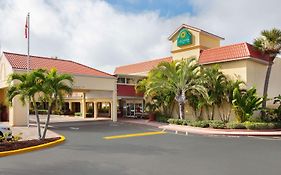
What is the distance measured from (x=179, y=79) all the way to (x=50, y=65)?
42.5 ft

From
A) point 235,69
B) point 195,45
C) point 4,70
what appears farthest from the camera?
point 195,45

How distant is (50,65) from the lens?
28.4m

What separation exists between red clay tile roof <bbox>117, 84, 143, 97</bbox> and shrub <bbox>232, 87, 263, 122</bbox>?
13532 mm

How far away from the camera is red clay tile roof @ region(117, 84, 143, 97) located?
108 ft

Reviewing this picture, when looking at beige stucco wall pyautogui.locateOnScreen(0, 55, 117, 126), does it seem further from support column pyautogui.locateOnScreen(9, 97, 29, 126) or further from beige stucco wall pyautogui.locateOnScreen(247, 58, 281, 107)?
beige stucco wall pyautogui.locateOnScreen(247, 58, 281, 107)

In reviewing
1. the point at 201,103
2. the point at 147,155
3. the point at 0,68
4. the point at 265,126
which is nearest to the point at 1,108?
the point at 0,68

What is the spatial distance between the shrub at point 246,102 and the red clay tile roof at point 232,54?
378 centimetres

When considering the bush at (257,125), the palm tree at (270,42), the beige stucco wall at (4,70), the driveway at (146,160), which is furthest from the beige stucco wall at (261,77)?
the beige stucco wall at (4,70)

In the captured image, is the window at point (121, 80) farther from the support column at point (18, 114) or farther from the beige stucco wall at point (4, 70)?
the beige stucco wall at point (4, 70)

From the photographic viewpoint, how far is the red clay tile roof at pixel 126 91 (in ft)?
108

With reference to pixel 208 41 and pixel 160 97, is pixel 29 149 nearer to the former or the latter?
pixel 160 97

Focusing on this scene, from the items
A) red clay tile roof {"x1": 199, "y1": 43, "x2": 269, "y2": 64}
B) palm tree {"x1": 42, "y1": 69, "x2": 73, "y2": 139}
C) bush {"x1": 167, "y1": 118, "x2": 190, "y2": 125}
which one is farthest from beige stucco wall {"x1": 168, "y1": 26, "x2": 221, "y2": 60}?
palm tree {"x1": 42, "y1": 69, "x2": 73, "y2": 139}

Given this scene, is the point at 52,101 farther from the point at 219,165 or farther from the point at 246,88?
the point at 246,88

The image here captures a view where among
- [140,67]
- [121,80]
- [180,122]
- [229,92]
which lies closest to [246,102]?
[229,92]
